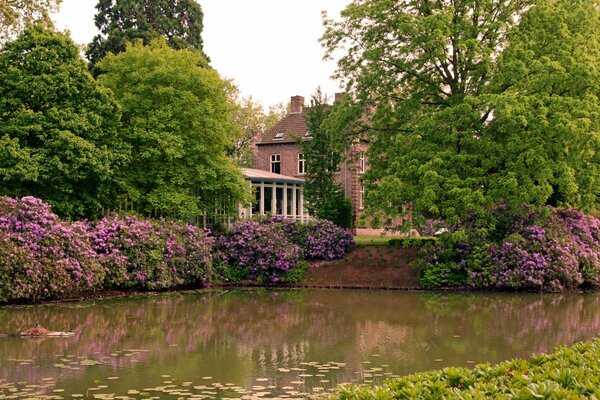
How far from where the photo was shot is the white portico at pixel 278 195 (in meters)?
40.8

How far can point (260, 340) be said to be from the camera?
1443cm

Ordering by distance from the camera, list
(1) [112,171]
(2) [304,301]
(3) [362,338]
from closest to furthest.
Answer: (3) [362,338], (2) [304,301], (1) [112,171]

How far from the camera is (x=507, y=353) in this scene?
1291cm

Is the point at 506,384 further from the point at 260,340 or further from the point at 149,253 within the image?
the point at 149,253

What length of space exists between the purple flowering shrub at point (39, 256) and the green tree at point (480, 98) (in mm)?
11878

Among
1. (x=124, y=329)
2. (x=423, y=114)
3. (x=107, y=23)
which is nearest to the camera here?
(x=124, y=329)

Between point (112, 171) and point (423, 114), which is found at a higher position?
point (423, 114)

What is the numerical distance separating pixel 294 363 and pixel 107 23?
36.1m

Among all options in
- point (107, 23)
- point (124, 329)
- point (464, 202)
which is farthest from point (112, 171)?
point (107, 23)

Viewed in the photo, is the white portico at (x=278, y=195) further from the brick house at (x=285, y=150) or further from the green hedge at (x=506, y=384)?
the green hedge at (x=506, y=384)

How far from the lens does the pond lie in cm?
1003

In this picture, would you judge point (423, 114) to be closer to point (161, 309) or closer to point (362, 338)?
point (161, 309)

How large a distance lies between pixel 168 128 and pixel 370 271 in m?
10.0

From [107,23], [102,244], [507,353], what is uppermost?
[107,23]
